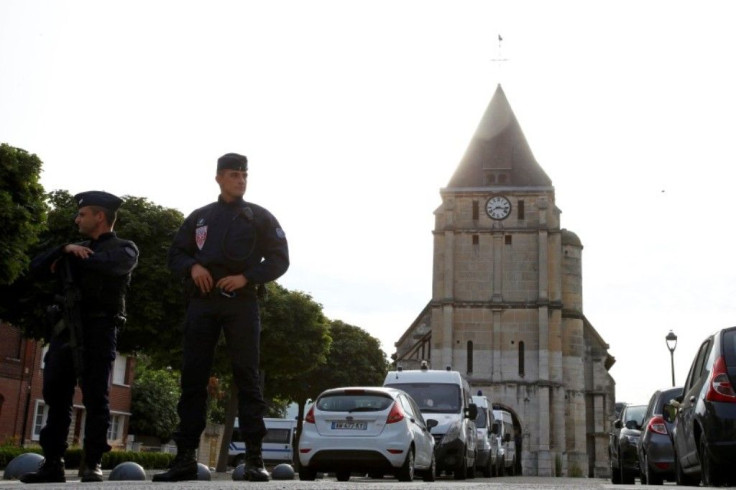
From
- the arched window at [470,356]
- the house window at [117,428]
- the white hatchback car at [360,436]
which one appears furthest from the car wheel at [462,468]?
the arched window at [470,356]

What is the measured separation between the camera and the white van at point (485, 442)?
90.2 feet

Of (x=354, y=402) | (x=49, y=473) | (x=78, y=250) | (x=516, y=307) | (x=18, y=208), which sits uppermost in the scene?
(x=516, y=307)

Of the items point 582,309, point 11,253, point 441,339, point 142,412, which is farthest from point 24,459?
point 582,309

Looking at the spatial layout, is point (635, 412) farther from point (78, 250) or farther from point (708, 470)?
point (78, 250)

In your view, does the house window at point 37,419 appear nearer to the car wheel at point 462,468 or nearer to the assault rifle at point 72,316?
the car wheel at point 462,468

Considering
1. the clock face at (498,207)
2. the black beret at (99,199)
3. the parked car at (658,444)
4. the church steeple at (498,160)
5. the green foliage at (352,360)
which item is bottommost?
the parked car at (658,444)

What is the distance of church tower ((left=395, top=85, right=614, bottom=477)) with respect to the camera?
65.0 m

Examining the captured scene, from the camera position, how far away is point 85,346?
7.05 metres

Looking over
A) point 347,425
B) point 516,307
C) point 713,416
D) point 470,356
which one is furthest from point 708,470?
point 516,307

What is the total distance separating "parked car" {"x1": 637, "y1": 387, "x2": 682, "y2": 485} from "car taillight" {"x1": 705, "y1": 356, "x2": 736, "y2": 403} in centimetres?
494

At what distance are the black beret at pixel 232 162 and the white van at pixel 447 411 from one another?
13395 millimetres

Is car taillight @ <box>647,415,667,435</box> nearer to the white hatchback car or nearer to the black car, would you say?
the white hatchback car

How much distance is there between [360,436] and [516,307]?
5338 centimetres

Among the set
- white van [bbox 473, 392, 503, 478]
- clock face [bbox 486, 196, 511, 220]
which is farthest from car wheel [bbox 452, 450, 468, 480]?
clock face [bbox 486, 196, 511, 220]
